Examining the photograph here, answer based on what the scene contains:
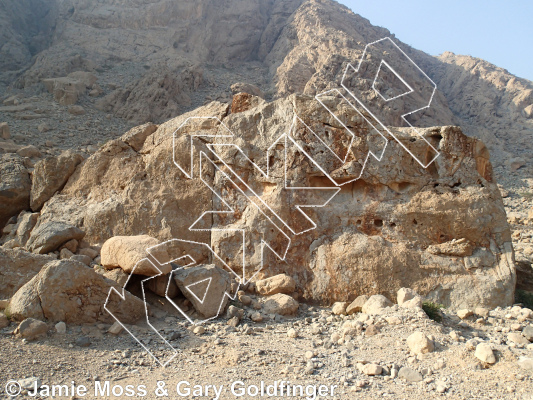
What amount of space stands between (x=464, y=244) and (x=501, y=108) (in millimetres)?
18255

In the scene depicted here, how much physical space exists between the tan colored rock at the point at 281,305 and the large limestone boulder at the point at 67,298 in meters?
1.44

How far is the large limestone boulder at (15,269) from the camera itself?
5098mm

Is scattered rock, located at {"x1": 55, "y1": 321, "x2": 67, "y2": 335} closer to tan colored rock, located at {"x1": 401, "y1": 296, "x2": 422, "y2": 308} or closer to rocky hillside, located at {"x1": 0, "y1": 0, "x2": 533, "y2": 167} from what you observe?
tan colored rock, located at {"x1": 401, "y1": 296, "x2": 422, "y2": 308}

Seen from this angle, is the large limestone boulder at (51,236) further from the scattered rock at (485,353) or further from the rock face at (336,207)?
the scattered rock at (485,353)

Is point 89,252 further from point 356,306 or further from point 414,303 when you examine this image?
point 414,303

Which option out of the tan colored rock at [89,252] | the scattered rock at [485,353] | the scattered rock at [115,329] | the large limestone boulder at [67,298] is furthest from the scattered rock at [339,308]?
the tan colored rock at [89,252]

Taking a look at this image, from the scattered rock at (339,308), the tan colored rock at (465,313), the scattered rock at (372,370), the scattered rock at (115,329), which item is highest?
the tan colored rock at (465,313)

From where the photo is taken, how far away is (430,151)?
6160 mm

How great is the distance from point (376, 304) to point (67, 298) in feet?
10.3

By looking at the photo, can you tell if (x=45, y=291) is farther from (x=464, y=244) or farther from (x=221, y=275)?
(x=464, y=244)

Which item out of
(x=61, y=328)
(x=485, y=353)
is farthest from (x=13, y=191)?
(x=485, y=353)

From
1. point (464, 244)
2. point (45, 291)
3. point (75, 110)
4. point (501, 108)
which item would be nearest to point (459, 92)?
point (501, 108)

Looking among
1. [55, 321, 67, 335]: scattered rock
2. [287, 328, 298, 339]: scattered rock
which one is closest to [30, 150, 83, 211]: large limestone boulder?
[55, 321, 67, 335]: scattered rock

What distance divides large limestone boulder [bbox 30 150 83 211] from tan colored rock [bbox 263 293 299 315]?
391 centimetres
